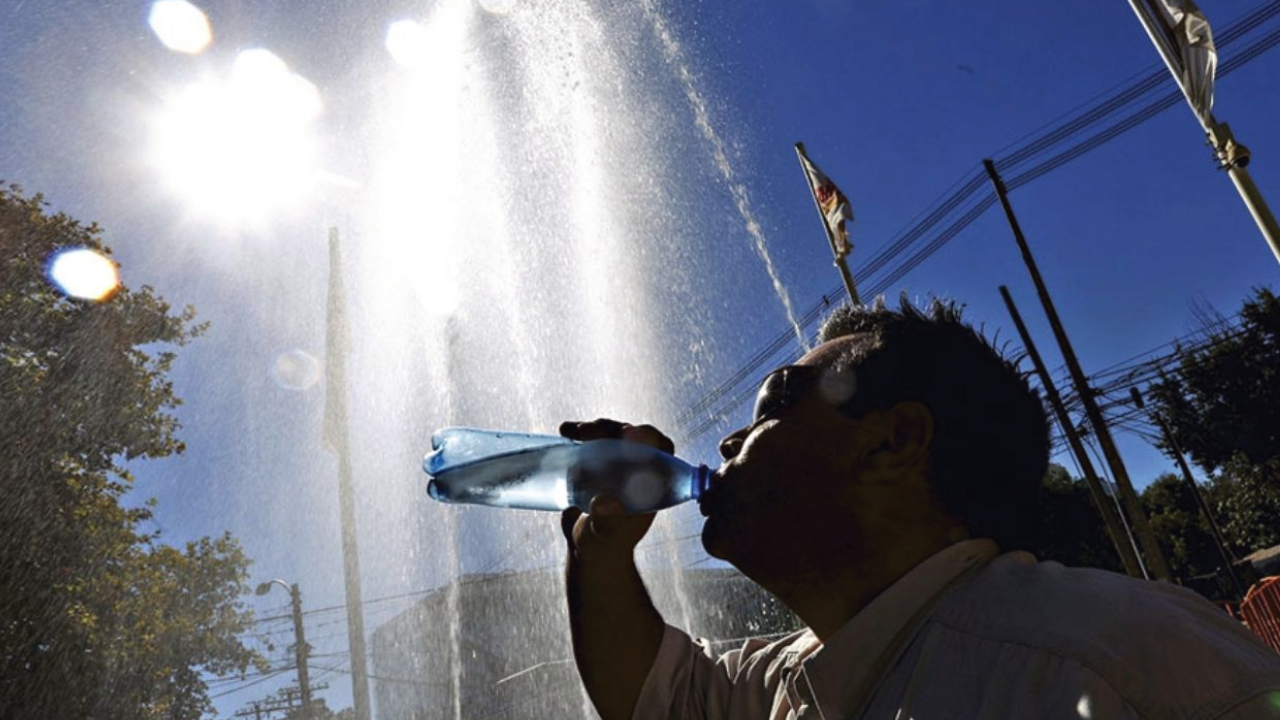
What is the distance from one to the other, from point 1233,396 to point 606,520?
116 ft

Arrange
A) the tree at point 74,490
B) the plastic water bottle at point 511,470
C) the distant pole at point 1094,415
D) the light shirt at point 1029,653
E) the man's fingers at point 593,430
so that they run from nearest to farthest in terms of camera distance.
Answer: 1. the light shirt at point 1029,653
2. the man's fingers at point 593,430
3. the plastic water bottle at point 511,470
4. the tree at point 74,490
5. the distant pole at point 1094,415

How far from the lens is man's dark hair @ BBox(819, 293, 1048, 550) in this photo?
5.63ft

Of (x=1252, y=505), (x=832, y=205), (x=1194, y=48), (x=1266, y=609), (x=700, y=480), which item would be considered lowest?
(x=1266, y=609)

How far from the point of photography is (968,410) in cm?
180

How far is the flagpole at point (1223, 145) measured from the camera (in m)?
7.81

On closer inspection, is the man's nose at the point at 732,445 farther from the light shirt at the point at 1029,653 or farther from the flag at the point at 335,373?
the flag at the point at 335,373

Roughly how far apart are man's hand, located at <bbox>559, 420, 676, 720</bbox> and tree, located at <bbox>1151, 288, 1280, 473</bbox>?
31.1 meters

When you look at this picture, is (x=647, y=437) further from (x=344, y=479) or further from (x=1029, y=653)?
(x=344, y=479)

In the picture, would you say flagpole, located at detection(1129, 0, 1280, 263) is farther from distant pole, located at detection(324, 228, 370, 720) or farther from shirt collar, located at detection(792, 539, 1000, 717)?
distant pole, located at detection(324, 228, 370, 720)

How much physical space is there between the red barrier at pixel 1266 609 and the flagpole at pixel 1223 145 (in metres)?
3.05

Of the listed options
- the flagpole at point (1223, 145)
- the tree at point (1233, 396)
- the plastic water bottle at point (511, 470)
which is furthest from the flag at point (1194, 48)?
the tree at point (1233, 396)

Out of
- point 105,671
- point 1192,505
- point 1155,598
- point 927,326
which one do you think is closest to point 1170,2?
point 927,326

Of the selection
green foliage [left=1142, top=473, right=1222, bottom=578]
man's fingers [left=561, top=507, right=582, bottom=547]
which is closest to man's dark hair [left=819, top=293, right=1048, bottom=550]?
man's fingers [left=561, top=507, right=582, bottom=547]

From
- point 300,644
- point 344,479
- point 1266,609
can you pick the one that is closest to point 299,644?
point 300,644
